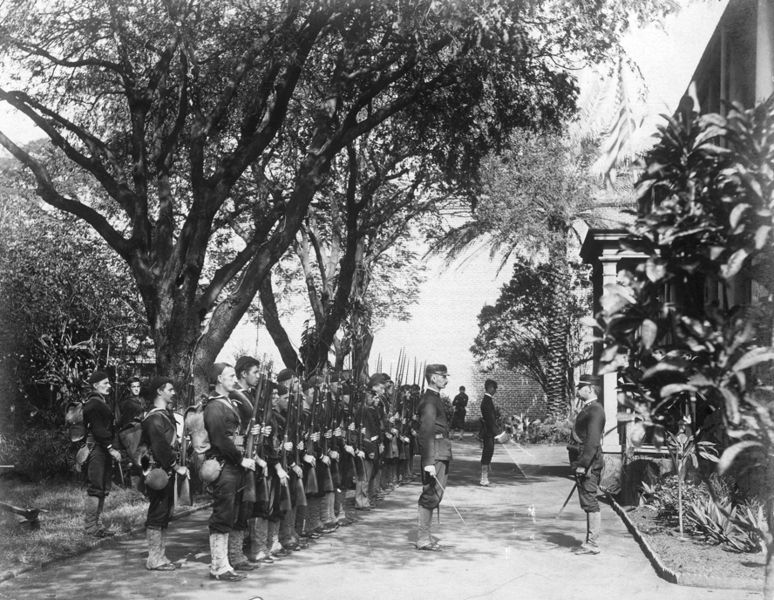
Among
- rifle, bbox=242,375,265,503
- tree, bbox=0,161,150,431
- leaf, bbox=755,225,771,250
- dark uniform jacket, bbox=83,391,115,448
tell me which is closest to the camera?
leaf, bbox=755,225,771,250

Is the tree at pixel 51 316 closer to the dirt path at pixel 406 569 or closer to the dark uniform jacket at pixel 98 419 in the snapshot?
the dark uniform jacket at pixel 98 419

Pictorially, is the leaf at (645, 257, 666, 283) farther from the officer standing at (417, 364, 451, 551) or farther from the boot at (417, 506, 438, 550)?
the boot at (417, 506, 438, 550)

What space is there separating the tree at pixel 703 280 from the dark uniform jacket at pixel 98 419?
799 centimetres

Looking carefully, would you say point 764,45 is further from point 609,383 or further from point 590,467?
point 609,383

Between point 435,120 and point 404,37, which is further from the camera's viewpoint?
point 435,120

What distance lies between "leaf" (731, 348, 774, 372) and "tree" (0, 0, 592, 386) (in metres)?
8.63

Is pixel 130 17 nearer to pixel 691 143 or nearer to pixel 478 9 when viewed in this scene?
pixel 478 9

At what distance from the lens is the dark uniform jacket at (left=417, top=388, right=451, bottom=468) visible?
423 inches

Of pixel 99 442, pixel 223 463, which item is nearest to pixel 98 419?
pixel 99 442

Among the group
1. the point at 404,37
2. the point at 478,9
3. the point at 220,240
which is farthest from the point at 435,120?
the point at 220,240

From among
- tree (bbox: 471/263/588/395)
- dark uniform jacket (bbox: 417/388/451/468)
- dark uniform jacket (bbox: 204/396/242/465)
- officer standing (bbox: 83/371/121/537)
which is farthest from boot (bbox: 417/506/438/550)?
tree (bbox: 471/263/588/395)

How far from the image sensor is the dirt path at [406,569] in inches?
325

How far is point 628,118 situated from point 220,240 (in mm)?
24174

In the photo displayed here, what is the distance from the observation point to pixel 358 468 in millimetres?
13844
